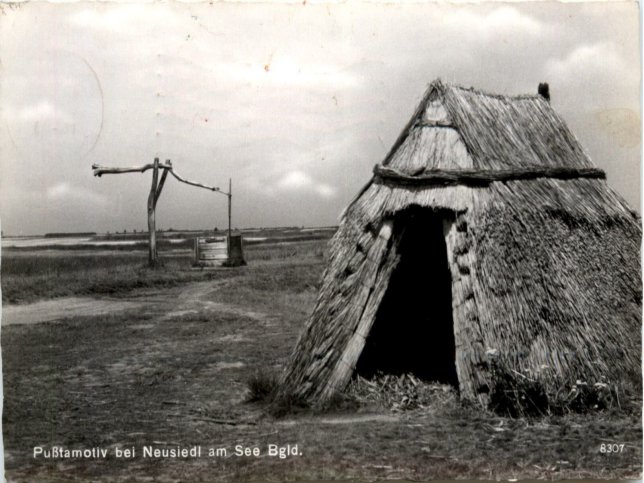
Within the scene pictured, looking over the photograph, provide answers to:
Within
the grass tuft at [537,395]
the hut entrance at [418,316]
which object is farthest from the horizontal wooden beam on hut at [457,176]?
the grass tuft at [537,395]

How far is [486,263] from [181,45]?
12.1 ft

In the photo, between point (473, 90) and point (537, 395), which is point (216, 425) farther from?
point (473, 90)

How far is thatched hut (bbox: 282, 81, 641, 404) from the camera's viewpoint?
20.9 feet

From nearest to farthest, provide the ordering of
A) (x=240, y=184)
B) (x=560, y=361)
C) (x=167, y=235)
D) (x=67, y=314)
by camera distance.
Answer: (x=560, y=361) < (x=240, y=184) < (x=67, y=314) < (x=167, y=235)

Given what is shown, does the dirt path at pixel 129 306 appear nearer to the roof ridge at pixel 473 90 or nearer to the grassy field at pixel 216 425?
the grassy field at pixel 216 425

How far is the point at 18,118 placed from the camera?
6.99 meters

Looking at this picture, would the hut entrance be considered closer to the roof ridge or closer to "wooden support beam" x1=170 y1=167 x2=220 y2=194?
the roof ridge

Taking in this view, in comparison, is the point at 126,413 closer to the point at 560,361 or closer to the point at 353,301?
the point at 353,301

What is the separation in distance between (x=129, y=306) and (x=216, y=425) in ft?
17.8

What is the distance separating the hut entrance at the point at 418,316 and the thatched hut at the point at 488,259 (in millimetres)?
55

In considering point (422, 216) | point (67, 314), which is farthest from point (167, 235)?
point (422, 216)

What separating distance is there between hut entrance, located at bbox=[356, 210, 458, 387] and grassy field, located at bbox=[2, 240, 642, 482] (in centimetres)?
91

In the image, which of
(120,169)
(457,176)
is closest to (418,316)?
(457,176)

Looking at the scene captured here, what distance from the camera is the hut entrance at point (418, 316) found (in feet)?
24.8
